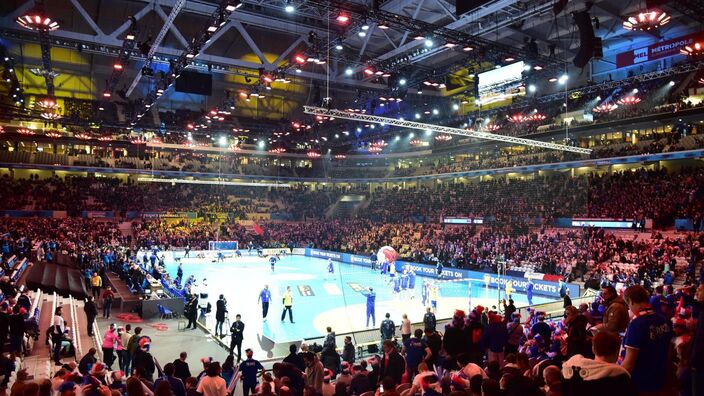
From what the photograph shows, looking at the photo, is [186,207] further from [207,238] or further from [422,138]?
[422,138]

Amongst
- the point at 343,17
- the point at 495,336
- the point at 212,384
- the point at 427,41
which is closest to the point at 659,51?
the point at 427,41

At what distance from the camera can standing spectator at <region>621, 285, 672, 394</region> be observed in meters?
3.25

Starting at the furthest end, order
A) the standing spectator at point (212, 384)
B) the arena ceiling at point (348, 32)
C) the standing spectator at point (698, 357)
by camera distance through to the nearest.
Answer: the arena ceiling at point (348, 32)
the standing spectator at point (212, 384)
the standing spectator at point (698, 357)

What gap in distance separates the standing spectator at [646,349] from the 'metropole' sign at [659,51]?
20108mm

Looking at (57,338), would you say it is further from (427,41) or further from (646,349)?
(427,41)

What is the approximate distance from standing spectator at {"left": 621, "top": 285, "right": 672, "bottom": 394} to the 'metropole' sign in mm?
20108

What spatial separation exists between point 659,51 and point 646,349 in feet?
79.5

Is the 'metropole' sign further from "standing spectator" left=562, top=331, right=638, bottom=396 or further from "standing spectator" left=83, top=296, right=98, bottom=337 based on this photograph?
"standing spectator" left=83, top=296, right=98, bottom=337

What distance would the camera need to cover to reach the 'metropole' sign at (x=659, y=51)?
19828mm

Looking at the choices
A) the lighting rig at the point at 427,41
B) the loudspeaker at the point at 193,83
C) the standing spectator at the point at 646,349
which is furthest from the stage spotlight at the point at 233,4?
the standing spectator at the point at 646,349

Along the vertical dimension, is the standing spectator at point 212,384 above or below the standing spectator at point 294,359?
above

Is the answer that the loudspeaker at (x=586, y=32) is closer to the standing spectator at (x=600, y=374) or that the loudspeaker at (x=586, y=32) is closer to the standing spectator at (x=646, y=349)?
the standing spectator at (x=646, y=349)

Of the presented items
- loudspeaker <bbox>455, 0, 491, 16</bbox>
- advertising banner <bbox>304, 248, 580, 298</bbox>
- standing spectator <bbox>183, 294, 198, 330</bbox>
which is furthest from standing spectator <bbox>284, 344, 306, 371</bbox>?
loudspeaker <bbox>455, 0, 491, 16</bbox>

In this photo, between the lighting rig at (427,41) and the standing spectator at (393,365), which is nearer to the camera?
the standing spectator at (393,365)
